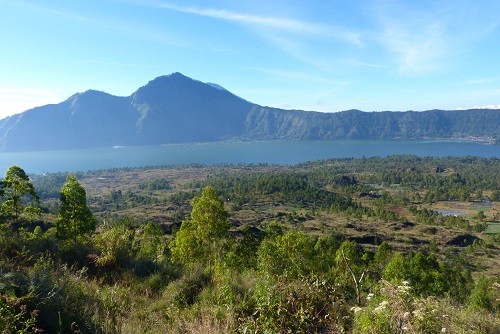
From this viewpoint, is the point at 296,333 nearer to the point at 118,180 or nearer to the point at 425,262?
the point at 425,262

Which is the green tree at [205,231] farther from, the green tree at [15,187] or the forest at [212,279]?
the green tree at [15,187]

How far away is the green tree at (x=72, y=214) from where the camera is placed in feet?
68.3

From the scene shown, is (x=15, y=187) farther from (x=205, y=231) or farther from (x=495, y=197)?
(x=495, y=197)

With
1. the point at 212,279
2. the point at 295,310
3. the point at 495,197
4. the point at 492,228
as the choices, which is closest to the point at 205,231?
the point at 212,279

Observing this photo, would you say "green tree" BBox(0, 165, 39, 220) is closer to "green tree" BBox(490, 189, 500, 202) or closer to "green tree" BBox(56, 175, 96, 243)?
"green tree" BBox(56, 175, 96, 243)

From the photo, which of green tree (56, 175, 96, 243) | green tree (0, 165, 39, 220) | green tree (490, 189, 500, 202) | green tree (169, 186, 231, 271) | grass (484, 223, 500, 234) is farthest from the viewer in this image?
green tree (490, 189, 500, 202)

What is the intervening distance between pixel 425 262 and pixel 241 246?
18.0 m

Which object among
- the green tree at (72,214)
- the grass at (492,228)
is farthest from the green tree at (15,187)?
the grass at (492,228)

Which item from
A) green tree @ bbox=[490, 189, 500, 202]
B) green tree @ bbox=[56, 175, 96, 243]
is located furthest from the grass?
green tree @ bbox=[56, 175, 96, 243]

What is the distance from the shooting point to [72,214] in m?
21.0

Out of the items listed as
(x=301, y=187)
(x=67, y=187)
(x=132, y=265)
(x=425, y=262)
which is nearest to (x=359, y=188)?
(x=301, y=187)

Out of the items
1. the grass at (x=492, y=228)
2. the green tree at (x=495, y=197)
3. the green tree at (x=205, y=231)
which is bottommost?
the grass at (x=492, y=228)

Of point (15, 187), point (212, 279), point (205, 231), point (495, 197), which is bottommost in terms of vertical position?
point (495, 197)

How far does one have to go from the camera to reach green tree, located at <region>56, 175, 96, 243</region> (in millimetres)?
20828
